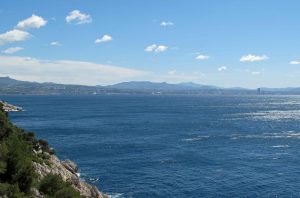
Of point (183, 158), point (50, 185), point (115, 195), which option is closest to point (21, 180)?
point (50, 185)

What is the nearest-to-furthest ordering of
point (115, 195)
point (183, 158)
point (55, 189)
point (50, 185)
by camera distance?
point (55, 189) < point (50, 185) < point (115, 195) < point (183, 158)

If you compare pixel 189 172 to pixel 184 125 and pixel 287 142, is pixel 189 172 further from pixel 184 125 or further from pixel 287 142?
pixel 184 125

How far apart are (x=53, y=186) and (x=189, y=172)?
48775 mm

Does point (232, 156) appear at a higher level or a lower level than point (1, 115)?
lower

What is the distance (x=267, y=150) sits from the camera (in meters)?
119

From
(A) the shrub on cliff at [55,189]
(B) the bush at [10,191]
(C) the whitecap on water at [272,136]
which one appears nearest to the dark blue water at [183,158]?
(C) the whitecap on water at [272,136]

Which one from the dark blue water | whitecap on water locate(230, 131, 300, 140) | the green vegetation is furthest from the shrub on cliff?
whitecap on water locate(230, 131, 300, 140)

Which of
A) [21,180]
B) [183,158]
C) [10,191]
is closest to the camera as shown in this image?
[10,191]

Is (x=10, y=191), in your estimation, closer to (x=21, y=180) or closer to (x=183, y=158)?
(x=21, y=180)

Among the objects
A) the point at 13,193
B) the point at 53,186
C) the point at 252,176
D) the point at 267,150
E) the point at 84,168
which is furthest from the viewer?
the point at 267,150

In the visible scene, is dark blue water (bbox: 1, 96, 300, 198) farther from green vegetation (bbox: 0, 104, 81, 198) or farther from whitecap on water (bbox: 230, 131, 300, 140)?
green vegetation (bbox: 0, 104, 81, 198)

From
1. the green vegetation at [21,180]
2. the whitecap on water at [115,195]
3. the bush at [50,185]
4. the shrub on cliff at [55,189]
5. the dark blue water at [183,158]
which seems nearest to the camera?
the green vegetation at [21,180]

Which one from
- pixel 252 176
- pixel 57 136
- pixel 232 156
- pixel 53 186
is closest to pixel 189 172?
pixel 252 176

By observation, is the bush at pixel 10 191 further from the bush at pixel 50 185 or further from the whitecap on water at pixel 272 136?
the whitecap on water at pixel 272 136
